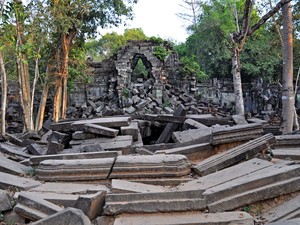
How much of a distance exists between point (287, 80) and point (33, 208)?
698 cm

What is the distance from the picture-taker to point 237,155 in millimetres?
3695

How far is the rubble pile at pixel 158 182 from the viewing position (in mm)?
2561

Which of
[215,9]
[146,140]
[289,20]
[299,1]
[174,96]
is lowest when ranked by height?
[146,140]

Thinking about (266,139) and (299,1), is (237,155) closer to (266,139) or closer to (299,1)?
(266,139)

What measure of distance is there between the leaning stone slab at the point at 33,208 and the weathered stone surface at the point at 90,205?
0.25m

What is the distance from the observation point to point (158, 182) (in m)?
3.30

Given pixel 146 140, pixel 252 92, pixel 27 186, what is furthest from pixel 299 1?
pixel 27 186

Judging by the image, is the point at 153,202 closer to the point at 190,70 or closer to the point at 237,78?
the point at 237,78

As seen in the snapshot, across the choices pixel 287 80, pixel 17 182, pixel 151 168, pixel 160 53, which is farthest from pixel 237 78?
pixel 160 53

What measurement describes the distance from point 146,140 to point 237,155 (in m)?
3.44

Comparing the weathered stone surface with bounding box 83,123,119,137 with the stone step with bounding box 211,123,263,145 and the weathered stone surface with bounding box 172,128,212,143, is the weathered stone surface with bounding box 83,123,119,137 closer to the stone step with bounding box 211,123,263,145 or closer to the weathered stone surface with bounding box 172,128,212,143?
the weathered stone surface with bounding box 172,128,212,143

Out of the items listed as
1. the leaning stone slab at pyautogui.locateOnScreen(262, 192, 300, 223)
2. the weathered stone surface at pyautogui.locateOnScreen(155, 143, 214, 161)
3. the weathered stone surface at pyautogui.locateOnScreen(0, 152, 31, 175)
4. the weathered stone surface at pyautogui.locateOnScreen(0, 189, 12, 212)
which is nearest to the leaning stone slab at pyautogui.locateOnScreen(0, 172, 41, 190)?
the weathered stone surface at pyautogui.locateOnScreen(0, 152, 31, 175)

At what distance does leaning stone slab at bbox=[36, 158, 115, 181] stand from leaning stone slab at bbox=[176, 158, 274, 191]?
38.1 inches

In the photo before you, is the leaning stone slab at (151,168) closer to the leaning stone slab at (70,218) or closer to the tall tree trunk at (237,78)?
the leaning stone slab at (70,218)
